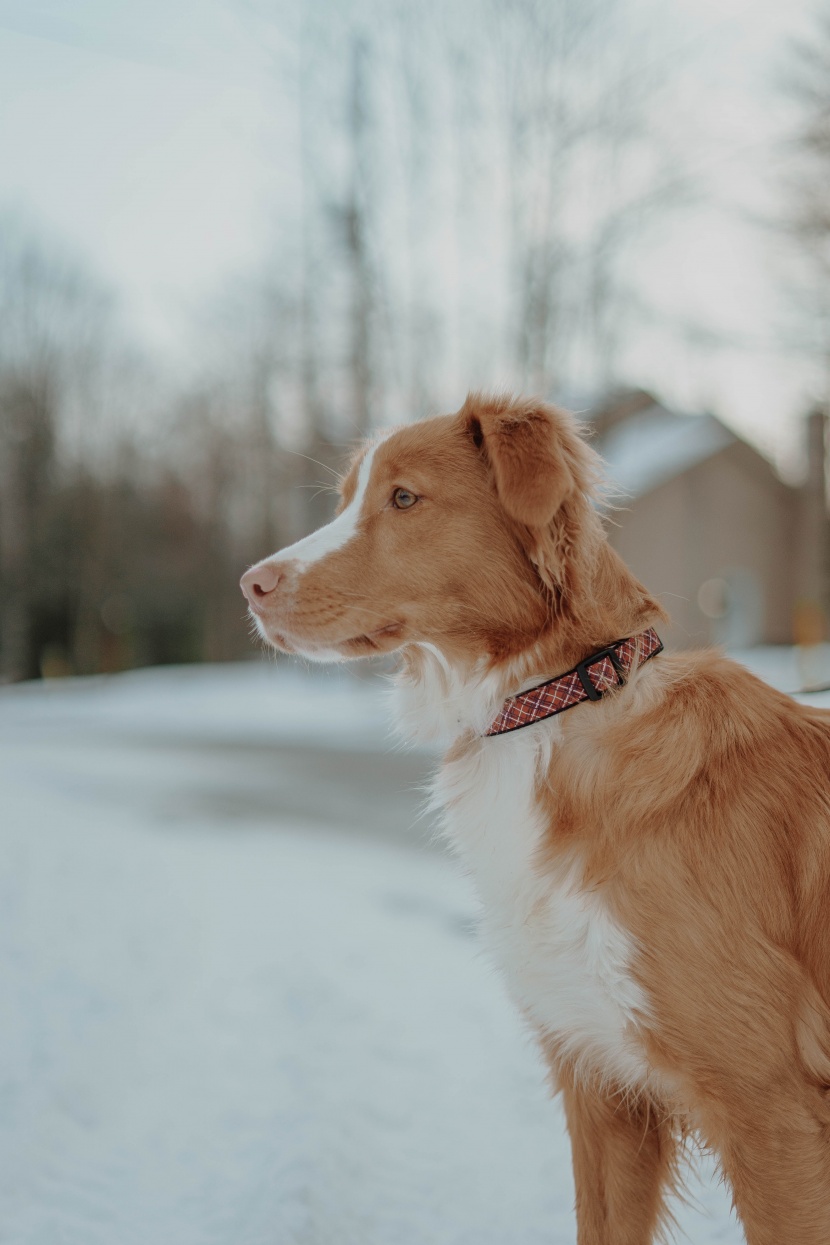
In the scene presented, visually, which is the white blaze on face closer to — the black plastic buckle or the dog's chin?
the dog's chin

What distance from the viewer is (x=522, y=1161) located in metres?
2.83

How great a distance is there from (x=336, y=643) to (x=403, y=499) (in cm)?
39

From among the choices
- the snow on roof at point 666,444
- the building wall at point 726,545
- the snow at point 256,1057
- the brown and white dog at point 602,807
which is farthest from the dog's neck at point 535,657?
the snow on roof at point 666,444

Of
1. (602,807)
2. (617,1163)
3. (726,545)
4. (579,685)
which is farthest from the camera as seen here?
(726,545)

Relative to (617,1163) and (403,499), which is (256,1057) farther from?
(403,499)

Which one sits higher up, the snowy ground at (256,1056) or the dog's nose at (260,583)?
the dog's nose at (260,583)

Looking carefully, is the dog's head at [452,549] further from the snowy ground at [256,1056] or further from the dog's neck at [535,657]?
the snowy ground at [256,1056]

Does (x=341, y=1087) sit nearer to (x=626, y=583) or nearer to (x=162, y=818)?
(x=626, y=583)

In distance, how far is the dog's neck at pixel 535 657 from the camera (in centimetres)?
212

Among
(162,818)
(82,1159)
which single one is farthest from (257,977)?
(162,818)

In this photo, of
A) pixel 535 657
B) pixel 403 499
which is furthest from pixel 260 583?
pixel 535 657

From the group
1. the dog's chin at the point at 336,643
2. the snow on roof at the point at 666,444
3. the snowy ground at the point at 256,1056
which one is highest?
the snow on roof at the point at 666,444

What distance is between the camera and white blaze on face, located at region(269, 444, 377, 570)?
2.29 metres

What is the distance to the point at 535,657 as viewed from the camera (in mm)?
2146
